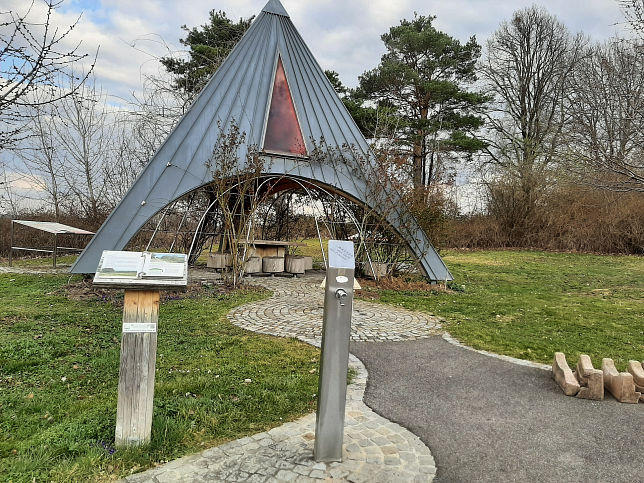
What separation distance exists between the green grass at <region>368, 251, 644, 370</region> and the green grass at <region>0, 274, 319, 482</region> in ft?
9.45

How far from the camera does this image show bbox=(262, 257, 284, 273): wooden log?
1215cm

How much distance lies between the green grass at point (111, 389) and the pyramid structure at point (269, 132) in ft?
9.81

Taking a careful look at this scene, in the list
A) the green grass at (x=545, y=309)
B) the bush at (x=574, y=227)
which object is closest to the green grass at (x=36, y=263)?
the green grass at (x=545, y=309)

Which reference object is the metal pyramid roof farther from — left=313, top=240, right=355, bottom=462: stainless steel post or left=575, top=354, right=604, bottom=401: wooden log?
left=575, top=354, right=604, bottom=401: wooden log

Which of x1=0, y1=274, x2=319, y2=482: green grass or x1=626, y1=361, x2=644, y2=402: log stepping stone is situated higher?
x1=626, y1=361, x2=644, y2=402: log stepping stone

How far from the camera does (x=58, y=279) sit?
1006 centimetres

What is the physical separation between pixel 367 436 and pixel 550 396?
6.46 feet

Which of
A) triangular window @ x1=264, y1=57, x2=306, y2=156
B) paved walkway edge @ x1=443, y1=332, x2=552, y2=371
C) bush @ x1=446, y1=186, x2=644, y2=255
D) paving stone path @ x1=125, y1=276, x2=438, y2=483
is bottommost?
paving stone path @ x1=125, y1=276, x2=438, y2=483

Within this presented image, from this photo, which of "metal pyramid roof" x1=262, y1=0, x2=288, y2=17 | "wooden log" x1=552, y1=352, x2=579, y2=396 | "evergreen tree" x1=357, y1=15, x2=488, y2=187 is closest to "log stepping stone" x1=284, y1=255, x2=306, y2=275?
"metal pyramid roof" x1=262, y1=0, x2=288, y2=17

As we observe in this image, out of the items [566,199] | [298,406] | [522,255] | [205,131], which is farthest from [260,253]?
[566,199]

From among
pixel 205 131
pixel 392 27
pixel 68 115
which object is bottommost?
pixel 205 131

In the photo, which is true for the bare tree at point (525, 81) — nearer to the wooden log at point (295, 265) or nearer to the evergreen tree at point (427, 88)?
the evergreen tree at point (427, 88)

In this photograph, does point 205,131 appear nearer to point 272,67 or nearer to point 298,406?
point 272,67

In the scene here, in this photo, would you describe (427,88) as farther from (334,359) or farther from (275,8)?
(334,359)
